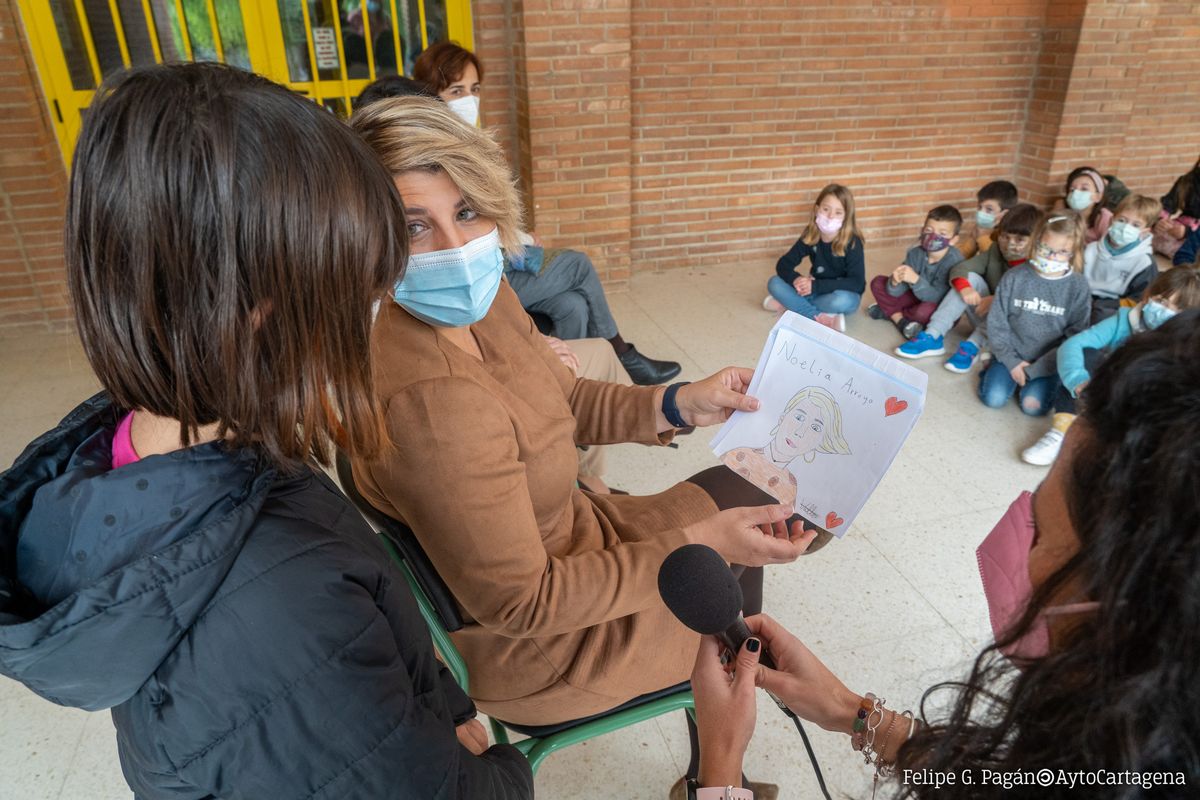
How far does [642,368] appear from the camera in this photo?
12.3 feet

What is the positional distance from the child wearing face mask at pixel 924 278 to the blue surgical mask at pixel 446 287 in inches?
140

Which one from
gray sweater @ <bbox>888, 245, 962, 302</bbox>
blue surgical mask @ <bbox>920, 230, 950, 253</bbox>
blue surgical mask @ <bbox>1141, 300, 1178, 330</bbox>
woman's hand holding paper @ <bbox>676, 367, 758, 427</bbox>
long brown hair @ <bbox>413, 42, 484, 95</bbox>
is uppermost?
long brown hair @ <bbox>413, 42, 484, 95</bbox>

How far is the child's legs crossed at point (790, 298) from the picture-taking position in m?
4.55

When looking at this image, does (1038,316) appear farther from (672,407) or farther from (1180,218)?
(1180,218)

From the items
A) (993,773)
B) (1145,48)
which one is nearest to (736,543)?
(993,773)

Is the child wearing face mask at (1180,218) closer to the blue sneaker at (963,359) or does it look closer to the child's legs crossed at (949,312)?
the child's legs crossed at (949,312)

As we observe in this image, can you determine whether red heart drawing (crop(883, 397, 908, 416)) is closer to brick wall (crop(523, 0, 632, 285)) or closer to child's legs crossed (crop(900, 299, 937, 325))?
child's legs crossed (crop(900, 299, 937, 325))

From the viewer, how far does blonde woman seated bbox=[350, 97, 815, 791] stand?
44.7 inches

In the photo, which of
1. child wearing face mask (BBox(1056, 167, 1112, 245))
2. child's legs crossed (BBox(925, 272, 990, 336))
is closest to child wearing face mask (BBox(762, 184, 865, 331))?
child's legs crossed (BBox(925, 272, 990, 336))

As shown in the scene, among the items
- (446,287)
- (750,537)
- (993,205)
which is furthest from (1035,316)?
(446,287)

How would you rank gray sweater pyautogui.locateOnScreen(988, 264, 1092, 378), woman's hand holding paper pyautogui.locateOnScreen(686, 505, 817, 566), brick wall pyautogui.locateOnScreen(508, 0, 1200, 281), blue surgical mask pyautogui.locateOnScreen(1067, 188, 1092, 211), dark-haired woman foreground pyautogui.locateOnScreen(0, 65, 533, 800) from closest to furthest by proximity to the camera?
1. dark-haired woman foreground pyautogui.locateOnScreen(0, 65, 533, 800)
2. woman's hand holding paper pyautogui.locateOnScreen(686, 505, 817, 566)
3. gray sweater pyautogui.locateOnScreen(988, 264, 1092, 378)
4. brick wall pyautogui.locateOnScreen(508, 0, 1200, 281)
5. blue surgical mask pyautogui.locateOnScreen(1067, 188, 1092, 211)

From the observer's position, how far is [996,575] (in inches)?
44.5

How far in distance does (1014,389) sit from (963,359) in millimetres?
345

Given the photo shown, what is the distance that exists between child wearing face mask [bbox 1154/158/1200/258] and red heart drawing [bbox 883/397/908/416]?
17.9 feet
